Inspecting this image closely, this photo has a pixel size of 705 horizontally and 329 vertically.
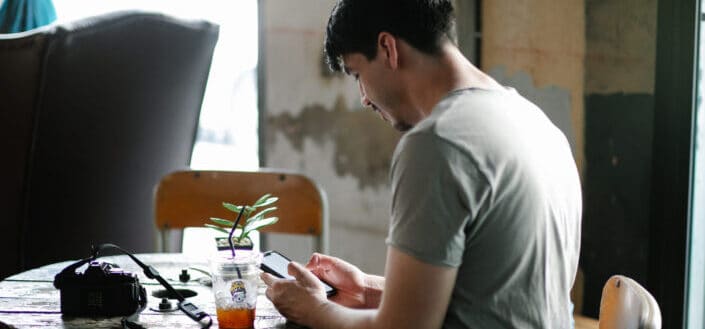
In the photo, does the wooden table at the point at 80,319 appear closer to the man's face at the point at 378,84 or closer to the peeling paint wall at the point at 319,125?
the man's face at the point at 378,84

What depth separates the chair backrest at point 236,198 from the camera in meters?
2.28

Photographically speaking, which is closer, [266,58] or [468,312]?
[468,312]

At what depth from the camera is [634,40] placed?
2645 millimetres

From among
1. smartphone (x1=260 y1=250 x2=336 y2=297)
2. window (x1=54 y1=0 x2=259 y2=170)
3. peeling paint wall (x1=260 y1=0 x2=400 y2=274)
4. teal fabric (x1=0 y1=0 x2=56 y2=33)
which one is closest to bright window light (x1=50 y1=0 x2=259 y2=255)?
window (x1=54 y1=0 x2=259 y2=170)

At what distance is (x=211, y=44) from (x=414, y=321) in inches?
74.1

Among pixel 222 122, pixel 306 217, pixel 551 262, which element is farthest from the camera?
pixel 222 122

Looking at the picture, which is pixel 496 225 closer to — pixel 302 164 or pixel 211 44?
pixel 211 44

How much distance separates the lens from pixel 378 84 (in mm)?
1355

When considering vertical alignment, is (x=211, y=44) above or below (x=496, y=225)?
above

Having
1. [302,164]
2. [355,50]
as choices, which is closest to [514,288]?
[355,50]

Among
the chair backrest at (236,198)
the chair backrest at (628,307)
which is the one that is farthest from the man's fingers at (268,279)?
the chair backrest at (236,198)

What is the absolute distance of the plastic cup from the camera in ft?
4.23

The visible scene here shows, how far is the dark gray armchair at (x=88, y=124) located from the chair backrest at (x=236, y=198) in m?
0.38

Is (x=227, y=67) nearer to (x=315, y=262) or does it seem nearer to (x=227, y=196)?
(x=227, y=196)
